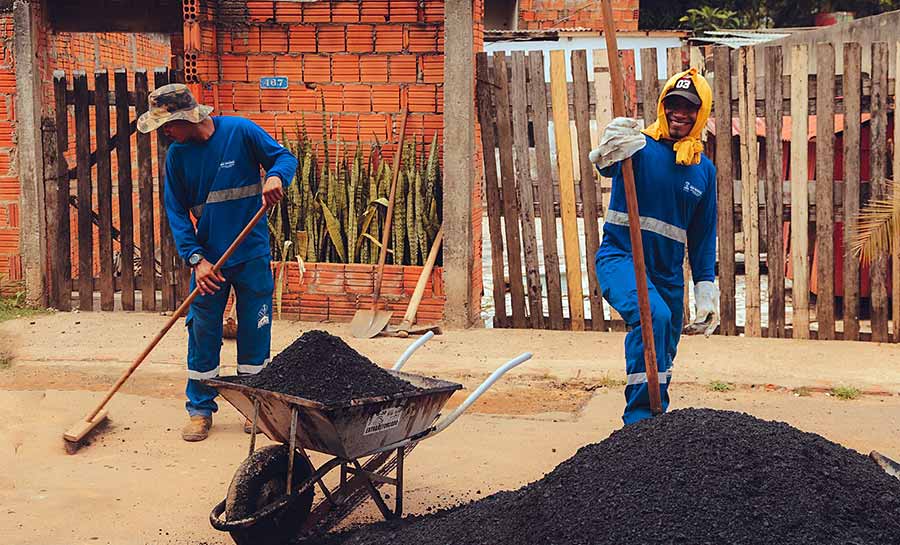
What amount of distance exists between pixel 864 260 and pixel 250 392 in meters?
5.32

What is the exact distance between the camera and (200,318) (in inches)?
231

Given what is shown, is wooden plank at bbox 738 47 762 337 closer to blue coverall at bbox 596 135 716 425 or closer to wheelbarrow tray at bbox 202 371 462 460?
blue coverall at bbox 596 135 716 425

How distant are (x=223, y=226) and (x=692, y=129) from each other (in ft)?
8.04

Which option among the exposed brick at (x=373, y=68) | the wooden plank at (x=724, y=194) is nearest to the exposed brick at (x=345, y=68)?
the exposed brick at (x=373, y=68)

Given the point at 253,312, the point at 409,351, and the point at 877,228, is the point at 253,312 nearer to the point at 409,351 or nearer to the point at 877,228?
the point at 409,351

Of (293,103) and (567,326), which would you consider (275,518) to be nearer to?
(567,326)

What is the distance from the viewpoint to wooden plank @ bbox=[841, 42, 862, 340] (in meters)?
7.59

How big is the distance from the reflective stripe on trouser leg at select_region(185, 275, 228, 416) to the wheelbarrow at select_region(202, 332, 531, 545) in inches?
58.4

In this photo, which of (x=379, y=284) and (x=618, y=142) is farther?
(x=379, y=284)

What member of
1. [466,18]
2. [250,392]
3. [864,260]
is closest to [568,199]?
[466,18]

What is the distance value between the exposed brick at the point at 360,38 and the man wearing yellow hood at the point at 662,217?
3808 millimetres

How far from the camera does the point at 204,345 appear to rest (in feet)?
19.4

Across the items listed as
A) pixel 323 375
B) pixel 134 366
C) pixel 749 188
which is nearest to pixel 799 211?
pixel 749 188

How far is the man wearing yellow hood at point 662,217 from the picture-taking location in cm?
489
